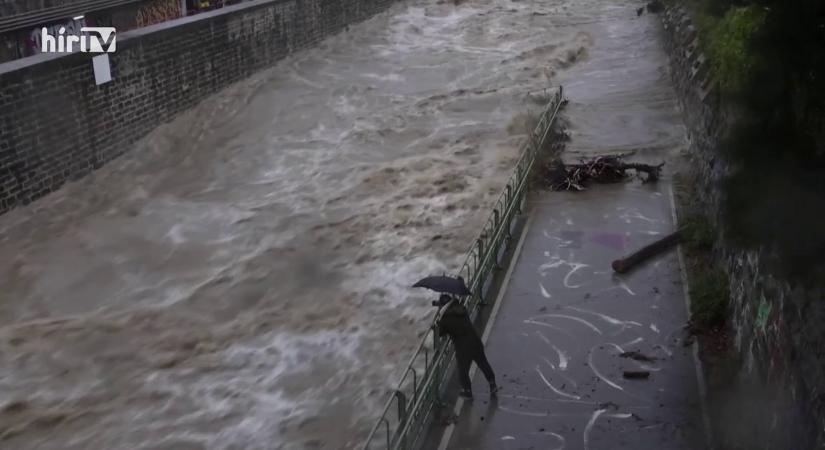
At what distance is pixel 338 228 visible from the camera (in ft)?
52.6

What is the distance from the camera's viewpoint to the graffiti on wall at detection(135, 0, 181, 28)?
23781 mm

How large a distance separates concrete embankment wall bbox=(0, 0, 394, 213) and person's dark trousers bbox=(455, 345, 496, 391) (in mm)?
9617

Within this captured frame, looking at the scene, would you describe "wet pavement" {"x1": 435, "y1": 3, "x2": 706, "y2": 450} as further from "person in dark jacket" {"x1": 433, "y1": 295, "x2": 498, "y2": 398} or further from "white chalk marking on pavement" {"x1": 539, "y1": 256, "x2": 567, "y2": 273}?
"person in dark jacket" {"x1": 433, "y1": 295, "x2": 498, "y2": 398}

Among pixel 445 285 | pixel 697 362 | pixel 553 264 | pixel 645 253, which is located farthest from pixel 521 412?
pixel 645 253

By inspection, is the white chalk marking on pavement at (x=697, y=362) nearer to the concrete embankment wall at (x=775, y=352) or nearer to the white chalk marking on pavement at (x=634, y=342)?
the concrete embankment wall at (x=775, y=352)

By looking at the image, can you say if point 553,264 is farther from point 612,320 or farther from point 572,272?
point 612,320

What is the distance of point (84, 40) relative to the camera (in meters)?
18.3

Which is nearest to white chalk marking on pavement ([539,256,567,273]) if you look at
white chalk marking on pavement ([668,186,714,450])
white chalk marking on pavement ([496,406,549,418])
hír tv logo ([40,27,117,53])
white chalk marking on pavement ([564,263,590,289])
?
white chalk marking on pavement ([564,263,590,289])

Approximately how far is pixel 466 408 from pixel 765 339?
9.27 ft

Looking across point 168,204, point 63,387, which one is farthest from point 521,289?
point 168,204

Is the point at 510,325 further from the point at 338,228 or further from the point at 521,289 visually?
the point at 338,228

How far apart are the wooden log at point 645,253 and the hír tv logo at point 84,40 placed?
10.6 meters

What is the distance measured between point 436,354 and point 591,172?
24.5 feet

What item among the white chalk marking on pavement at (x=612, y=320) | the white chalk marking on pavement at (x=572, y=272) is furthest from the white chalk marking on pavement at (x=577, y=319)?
the white chalk marking on pavement at (x=572, y=272)
